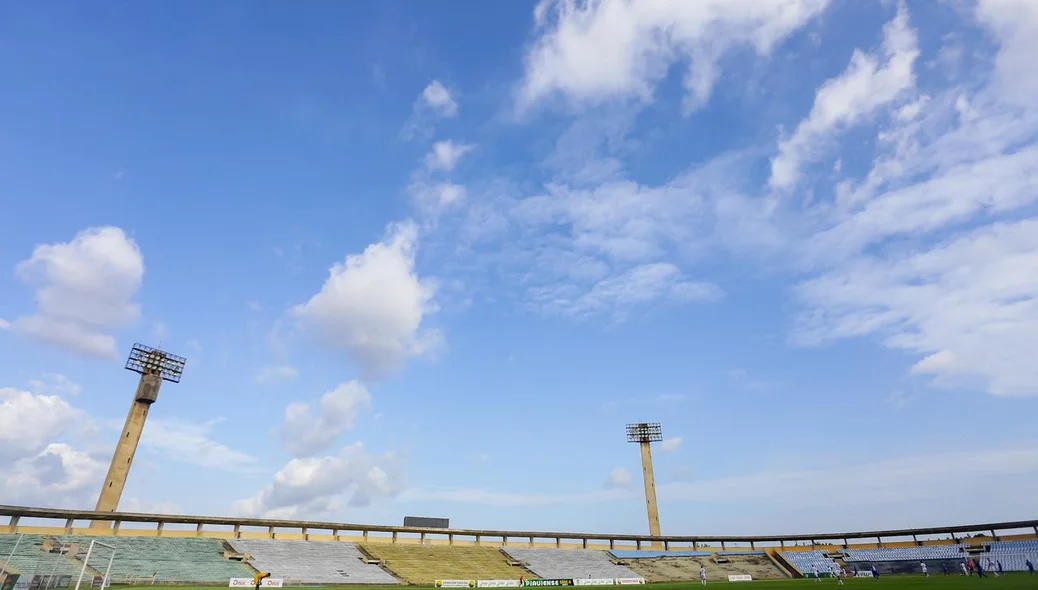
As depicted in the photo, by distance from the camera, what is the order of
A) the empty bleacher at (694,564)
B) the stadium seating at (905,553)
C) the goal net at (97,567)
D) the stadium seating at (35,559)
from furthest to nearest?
the empty bleacher at (694,564) → the stadium seating at (905,553) → the stadium seating at (35,559) → the goal net at (97,567)

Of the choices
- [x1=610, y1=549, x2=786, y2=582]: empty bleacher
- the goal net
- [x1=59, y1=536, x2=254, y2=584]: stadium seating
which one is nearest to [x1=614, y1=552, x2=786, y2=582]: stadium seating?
[x1=610, y1=549, x2=786, y2=582]: empty bleacher

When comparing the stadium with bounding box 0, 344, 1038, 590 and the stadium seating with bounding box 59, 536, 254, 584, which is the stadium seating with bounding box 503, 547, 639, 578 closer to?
the stadium with bounding box 0, 344, 1038, 590

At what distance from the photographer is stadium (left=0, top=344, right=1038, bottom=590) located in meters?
42.8

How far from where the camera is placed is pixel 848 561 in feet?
246

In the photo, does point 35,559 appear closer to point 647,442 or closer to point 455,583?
point 455,583

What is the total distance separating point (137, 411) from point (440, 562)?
128 ft

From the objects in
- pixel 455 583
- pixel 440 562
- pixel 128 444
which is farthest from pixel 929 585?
pixel 128 444

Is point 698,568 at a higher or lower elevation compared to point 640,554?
lower

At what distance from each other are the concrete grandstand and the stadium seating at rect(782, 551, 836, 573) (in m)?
0.14

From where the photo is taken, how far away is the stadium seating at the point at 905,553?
6725cm

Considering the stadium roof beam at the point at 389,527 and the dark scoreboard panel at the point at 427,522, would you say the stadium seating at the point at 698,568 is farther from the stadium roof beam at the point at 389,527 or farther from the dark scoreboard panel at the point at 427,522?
the dark scoreboard panel at the point at 427,522

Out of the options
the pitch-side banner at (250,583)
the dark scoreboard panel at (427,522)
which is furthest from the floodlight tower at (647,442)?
the pitch-side banner at (250,583)

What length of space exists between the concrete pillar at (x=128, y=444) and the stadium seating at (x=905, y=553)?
300 feet

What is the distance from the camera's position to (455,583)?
50812 millimetres
